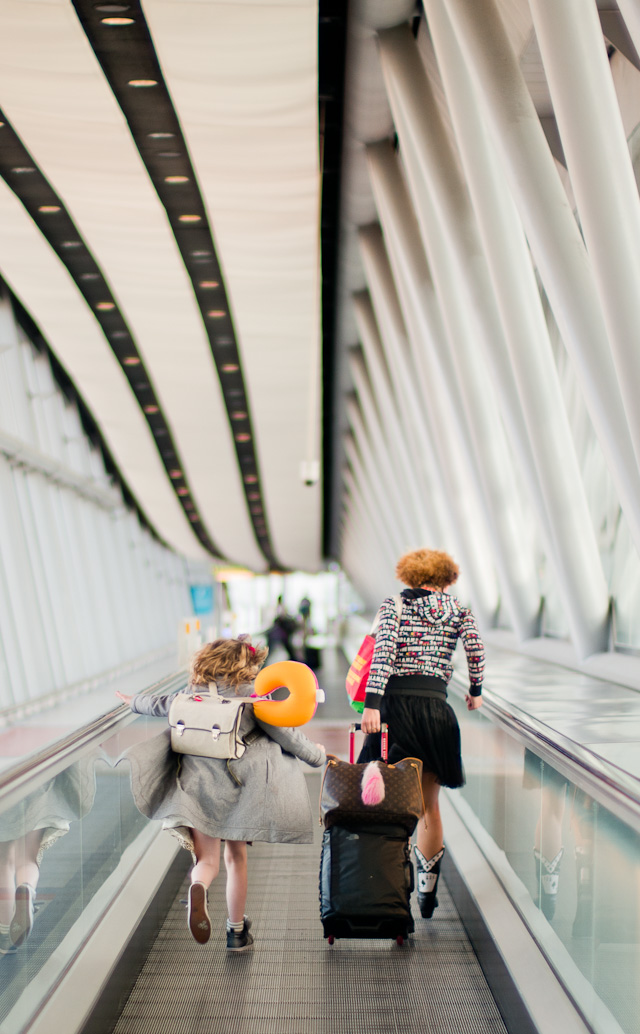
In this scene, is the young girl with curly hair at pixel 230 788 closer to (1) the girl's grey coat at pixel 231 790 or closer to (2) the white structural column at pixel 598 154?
(1) the girl's grey coat at pixel 231 790

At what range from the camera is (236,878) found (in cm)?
419

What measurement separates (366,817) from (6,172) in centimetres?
1021

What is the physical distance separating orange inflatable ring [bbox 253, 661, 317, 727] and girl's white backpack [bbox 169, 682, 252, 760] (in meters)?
0.12

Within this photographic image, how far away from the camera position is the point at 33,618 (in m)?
13.5

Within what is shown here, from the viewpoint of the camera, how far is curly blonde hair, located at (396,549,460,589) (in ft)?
14.9

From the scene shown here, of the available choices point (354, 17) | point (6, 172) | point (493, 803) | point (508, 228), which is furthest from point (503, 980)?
point (6, 172)

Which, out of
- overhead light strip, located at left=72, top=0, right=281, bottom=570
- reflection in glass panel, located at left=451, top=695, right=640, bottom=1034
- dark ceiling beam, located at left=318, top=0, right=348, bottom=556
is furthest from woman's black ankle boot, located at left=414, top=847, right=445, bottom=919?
dark ceiling beam, located at left=318, top=0, right=348, bottom=556

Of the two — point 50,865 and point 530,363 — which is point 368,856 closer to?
point 50,865

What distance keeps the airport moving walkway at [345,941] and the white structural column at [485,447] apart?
4.67m

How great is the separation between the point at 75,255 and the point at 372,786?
39.8 feet

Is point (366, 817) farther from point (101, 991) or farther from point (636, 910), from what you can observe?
point (636, 910)

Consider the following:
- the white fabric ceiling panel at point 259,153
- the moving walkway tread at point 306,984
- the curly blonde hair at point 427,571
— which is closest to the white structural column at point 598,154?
the curly blonde hair at point 427,571

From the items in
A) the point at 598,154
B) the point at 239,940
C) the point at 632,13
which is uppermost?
the point at 632,13

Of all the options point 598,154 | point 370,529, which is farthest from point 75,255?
Result: point 370,529
